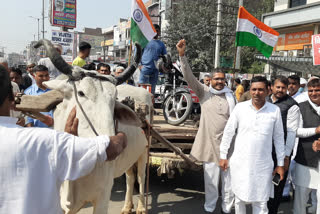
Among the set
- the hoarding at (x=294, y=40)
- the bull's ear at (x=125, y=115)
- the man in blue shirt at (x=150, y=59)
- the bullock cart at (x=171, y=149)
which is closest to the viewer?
the bull's ear at (x=125, y=115)

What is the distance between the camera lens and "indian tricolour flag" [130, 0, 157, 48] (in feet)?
19.2

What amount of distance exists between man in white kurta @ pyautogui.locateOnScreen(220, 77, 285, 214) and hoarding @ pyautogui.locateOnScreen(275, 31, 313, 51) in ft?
57.8

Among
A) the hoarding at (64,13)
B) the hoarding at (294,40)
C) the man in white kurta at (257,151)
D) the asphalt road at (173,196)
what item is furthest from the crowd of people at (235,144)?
the hoarding at (294,40)

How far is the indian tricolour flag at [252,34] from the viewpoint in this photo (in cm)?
686

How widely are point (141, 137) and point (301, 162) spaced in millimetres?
2176

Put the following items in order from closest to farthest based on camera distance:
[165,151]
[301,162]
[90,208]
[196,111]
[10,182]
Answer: [10,182]
[301,162]
[90,208]
[165,151]
[196,111]

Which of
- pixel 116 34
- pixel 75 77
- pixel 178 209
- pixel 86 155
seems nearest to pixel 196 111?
pixel 178 209

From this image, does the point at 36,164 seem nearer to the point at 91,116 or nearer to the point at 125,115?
the point at 91,116

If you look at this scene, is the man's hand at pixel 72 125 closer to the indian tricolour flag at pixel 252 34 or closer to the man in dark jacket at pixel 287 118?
the man in dark jacket at pixel 287 118

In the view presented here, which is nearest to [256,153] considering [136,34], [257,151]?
[257,151]

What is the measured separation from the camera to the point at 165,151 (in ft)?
16.8

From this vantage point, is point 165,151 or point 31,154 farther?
point 165,151

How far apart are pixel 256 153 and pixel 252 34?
457 centimetres

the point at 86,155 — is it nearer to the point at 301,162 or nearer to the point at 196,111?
the point at 301,162
